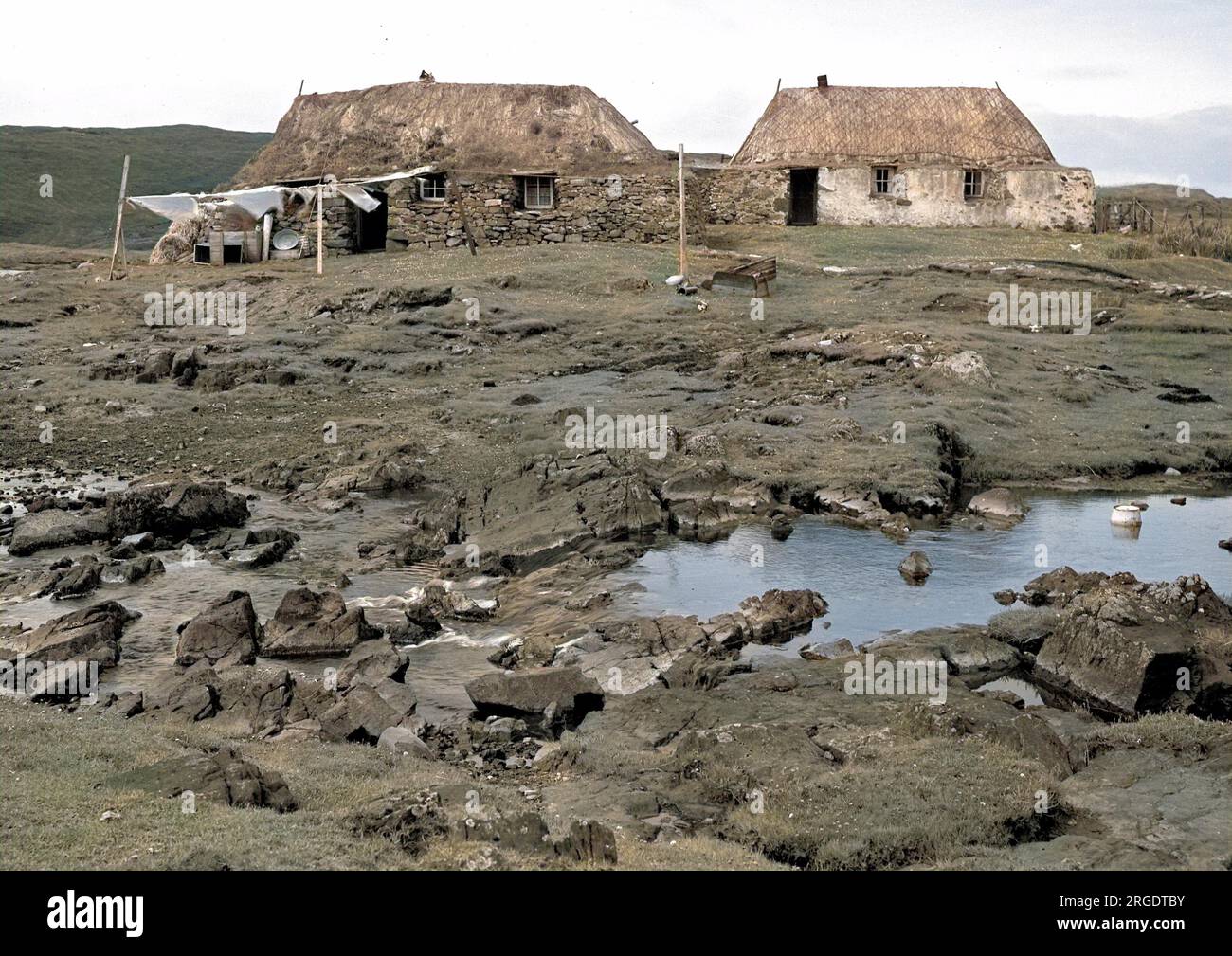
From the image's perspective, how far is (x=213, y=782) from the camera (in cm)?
729

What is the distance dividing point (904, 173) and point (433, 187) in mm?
13749

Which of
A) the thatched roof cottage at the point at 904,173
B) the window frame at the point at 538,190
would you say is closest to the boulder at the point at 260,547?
the window frame at the point at 538,190

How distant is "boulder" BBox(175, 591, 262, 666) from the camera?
10.8 meters

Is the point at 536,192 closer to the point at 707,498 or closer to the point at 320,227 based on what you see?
the point at 320,227

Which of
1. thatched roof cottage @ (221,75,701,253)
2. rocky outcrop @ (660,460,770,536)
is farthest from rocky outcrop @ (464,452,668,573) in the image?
thatched roof cottage @ (221,75,701,253)

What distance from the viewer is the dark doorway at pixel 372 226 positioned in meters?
35.8

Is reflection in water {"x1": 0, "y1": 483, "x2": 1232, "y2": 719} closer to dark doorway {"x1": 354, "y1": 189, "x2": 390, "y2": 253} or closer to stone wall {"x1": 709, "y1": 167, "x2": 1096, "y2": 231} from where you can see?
dark doorway {"x1": 354, "y1": 189, "x2": 390, "y2": 253}

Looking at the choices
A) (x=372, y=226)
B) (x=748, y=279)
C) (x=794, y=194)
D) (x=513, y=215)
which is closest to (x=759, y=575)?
(x=748, y=279)

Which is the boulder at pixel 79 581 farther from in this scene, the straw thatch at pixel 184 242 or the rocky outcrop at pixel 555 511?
the straw thatch at pixel 184 242

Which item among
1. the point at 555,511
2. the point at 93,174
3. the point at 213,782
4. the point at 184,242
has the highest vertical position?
the point at 93,174

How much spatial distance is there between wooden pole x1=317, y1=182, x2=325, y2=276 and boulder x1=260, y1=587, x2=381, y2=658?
65.4ft

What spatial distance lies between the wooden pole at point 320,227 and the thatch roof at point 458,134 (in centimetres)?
345
